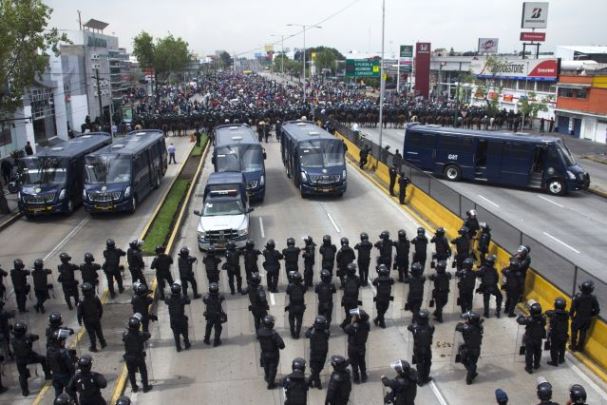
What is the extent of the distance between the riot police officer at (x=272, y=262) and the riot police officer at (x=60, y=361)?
17.5 feet

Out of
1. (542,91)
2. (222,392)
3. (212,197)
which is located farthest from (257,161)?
(542,91)

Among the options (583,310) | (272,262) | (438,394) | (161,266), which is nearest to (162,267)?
(161,266)

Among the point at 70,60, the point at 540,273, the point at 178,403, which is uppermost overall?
the point at 70,60

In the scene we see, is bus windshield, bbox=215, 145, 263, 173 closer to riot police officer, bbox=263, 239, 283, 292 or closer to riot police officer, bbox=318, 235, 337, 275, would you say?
riot police officer, bbox=263, 239, 283, 292

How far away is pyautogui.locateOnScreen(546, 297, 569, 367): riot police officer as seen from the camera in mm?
10044

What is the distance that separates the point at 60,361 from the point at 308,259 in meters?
6.44

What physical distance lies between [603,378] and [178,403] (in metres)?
7.50

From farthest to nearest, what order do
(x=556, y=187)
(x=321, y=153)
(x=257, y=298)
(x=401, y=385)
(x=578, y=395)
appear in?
(x=556, y=187) → (x=321, y=153) → (x=257, y=298) → (x=401, y=385) → (x=578, y=395)

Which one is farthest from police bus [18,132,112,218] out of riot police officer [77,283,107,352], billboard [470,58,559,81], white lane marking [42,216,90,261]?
billboard [470,58,559,81]

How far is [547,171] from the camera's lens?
25.4m

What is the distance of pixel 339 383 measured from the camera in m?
7.89

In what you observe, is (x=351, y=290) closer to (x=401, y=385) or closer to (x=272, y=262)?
(x=272, y=262)

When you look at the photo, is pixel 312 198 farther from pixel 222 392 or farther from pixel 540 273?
pixel 222 392

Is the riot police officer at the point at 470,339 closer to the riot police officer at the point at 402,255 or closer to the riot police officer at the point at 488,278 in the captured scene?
the riot police officer at the point at 488,278
